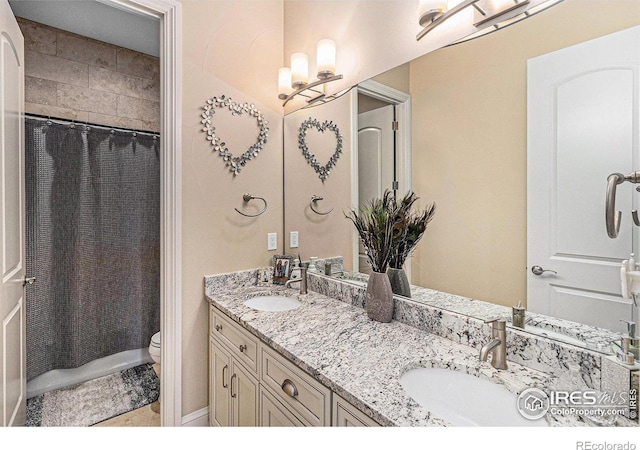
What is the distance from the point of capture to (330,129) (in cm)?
177

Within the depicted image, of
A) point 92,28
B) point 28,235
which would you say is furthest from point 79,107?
point 28,235

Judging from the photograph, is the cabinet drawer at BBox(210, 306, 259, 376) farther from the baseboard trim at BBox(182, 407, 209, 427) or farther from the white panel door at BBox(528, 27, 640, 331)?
the white panel door at BBox(528, 27, 640, 331)

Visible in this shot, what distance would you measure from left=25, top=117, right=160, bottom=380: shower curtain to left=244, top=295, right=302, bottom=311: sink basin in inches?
53.5

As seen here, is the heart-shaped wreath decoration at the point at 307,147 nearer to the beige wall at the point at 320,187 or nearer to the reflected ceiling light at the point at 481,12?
the beige wall at the point at 320,187

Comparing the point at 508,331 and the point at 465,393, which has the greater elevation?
the point at 508,331

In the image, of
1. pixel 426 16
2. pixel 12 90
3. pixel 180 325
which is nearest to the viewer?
pixel 426 16

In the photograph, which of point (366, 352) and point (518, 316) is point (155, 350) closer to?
point (366, 352)

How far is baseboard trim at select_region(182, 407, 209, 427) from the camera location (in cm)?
171

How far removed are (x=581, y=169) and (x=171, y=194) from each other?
167cm

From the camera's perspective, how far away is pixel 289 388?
1.05 meters

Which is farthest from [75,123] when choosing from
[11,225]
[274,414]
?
[274,414]

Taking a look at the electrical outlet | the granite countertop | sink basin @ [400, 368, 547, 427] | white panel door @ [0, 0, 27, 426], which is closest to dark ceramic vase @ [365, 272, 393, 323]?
the granite countertop

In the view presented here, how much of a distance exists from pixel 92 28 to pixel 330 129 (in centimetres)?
197
